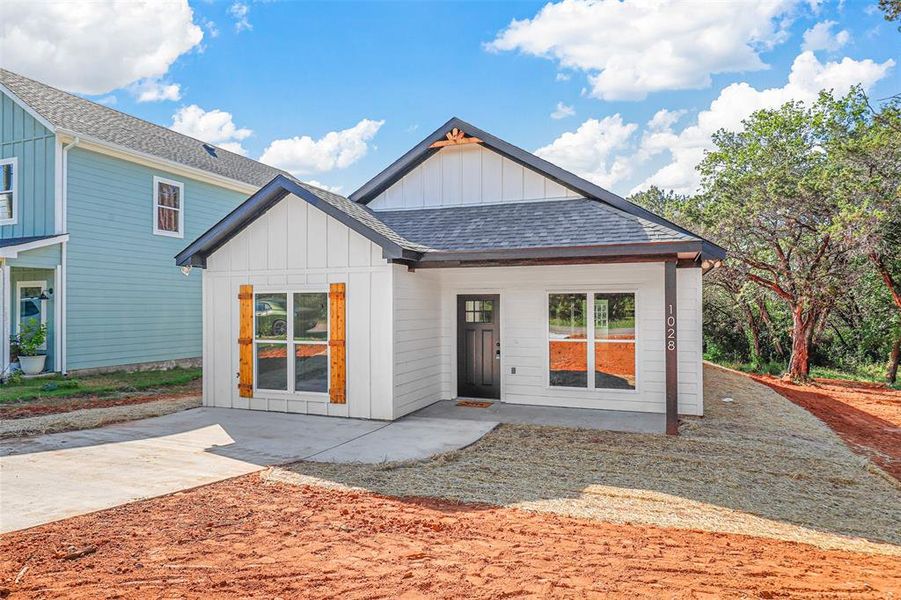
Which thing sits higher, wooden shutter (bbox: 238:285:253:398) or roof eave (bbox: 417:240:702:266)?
roof eave (bbox: 417:240:702:266)

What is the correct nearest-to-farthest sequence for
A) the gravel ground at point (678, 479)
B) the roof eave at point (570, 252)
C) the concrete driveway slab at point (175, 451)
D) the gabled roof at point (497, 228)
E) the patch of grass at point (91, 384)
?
the gravel ground at point (678, 479) < the concrete driveway slab at point (175, 451) < the roof eave at point (570, 252) < the gabled roof at point (497, 228) < the patch of grass at point (91, 384)

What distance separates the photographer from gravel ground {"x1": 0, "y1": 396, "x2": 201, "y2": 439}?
760 cm

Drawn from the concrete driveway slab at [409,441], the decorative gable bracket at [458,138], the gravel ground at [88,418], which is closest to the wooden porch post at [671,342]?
the concrete driveway slab at [409,441]

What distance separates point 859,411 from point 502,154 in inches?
338

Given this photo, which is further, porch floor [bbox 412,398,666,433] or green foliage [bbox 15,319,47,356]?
green foliage [bbox 15,319,47,356]

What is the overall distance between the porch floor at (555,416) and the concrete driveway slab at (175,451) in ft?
1.87

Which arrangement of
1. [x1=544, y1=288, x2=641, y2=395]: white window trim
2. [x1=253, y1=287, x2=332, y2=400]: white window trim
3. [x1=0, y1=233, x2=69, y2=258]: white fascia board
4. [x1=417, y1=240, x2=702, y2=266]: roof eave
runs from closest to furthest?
[x1=417, y1=240, x2=702, y2=266]: roof eave
[x1=253, y1=287, x2=332, y2=400]: white window trim
[x1=544, y1=288, x2=641, y2=395]: white window trim
[x1=0, y1=233, x2=69, y2=258]: white fascia board

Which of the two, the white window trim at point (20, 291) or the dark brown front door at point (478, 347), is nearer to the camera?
the dark brown front door at point (478, 347)

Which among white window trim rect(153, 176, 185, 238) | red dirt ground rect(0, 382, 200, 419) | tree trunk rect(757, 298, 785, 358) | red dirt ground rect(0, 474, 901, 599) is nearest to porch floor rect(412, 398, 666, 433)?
red dirt ground rect(0, 474, 901, 599)

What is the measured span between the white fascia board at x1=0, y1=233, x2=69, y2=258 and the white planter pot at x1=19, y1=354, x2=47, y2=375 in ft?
7.53

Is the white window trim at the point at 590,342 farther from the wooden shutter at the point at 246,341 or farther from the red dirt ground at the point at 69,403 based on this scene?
the red dirt ground at the point at 69,403

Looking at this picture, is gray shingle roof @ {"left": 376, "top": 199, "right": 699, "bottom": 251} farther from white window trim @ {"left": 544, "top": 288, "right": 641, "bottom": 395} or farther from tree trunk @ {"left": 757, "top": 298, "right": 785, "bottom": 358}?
→ tree trunk @ {"left": 757, "top": 298, "right": 785, "bottom": 358}

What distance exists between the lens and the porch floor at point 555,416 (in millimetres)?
8055

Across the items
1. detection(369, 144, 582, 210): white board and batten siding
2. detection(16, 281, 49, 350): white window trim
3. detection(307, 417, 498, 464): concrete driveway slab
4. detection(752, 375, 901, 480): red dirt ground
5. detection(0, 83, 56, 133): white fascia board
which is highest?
detection(0, 83, 56, 133): white fascia board
